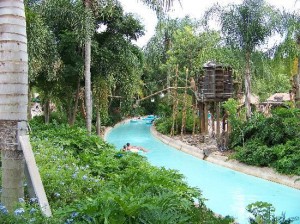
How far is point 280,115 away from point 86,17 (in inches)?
275

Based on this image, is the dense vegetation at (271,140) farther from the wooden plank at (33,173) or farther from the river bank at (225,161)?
the wooden plank at (33,173)

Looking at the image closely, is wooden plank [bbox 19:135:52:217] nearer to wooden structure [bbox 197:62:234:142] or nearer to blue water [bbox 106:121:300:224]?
blue water [bbox 106:121:300:224]

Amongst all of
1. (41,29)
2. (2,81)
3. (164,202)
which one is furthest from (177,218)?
(41,29)

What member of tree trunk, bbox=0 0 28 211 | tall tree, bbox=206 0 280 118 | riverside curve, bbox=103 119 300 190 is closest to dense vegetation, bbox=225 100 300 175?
riverside curve, bbox=103 119 300 190

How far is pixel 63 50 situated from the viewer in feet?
49.6

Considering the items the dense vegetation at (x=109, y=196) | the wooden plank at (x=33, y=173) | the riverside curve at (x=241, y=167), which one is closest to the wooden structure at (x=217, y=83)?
the riverside curve at (x=241, y=167)

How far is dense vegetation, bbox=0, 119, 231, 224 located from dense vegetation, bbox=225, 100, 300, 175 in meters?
5.56

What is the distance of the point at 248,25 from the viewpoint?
50.4 ft

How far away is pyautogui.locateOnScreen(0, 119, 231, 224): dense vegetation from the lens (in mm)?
3699

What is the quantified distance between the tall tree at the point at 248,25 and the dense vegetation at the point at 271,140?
57.4 inches

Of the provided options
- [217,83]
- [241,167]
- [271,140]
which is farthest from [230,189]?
[217,83]

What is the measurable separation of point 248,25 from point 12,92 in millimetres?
12827

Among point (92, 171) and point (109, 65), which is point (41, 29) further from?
point (92, 171)

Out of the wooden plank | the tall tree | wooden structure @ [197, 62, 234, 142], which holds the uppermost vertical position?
the tall tree
